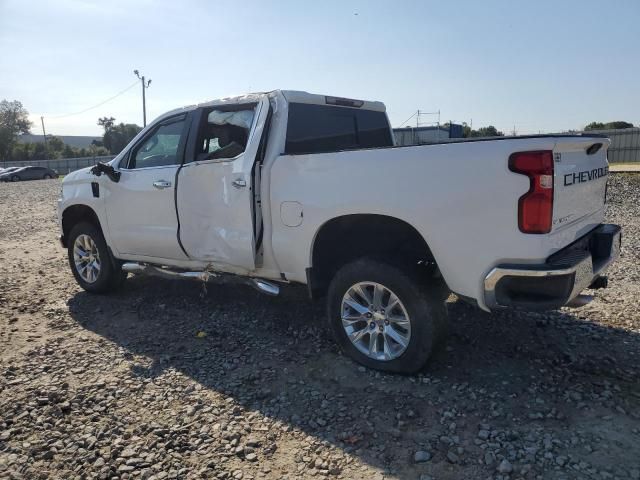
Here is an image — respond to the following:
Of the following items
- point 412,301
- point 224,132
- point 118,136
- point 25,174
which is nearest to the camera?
point 412,301

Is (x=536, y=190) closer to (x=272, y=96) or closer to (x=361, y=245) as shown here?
(x=361, y=245)

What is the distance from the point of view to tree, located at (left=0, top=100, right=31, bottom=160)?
66.3 m

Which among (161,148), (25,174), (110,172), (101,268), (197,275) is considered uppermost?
(161,148)

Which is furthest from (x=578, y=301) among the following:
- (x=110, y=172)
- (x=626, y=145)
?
(x=626, y=145)

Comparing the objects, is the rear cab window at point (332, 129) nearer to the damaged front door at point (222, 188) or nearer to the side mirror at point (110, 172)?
the damaged front door at point (222, 188)

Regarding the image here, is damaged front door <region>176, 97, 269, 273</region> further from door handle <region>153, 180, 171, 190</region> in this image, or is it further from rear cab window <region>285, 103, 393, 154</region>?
rear cab window <region>285, 103, 393, 154</region>

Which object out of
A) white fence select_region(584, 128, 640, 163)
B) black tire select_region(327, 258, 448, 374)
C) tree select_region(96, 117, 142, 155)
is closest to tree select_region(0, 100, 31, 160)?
tree select_region(96, 117, 142, 155)

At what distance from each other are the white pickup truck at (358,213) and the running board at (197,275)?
2cm

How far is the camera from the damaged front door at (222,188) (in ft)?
13.9

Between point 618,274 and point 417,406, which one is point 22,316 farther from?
point 618,274

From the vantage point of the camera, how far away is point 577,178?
10.8 feet

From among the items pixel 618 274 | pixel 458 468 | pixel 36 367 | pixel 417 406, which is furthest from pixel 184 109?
pixel 618 274

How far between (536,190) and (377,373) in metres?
1.71

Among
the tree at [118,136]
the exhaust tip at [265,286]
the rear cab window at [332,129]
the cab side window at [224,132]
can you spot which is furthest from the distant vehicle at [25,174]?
the exhaust tip at [265,286]
